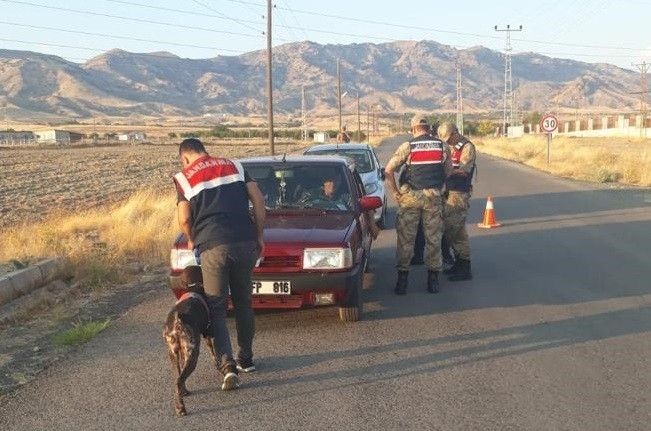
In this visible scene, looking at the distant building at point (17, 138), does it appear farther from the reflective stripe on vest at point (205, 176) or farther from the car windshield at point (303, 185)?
the reflective stripe on vest at point (205, 176)

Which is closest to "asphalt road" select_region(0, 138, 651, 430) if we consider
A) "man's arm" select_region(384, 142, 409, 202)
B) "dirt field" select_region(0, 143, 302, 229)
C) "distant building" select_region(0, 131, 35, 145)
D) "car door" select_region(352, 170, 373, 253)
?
"car door" select_region(352, 170, 373, 253)

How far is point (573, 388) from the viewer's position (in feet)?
17.9

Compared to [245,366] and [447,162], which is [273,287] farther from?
[447,162]

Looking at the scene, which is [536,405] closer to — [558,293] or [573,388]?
[573,388]

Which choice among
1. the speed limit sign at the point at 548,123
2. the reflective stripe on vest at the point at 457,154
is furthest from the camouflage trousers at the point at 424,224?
the speed limit sign at the point at 548,123

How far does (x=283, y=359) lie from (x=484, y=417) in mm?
1950

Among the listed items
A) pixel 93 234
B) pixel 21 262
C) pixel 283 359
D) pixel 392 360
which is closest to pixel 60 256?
pixel 21 262

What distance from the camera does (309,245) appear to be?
7113 millimetres

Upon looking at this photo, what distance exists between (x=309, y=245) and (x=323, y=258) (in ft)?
0.56

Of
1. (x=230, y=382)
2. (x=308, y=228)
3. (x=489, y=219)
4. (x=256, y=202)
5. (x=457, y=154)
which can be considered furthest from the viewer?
(x=489, y=219)

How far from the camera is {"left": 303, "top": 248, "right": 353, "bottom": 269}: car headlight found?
23.2ft

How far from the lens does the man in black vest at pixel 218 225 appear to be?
18.6 ft

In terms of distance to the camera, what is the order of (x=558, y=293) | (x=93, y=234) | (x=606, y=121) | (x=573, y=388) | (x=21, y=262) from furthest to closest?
(x=606, y=121), (x=93, y=234), (x=21, y=262), (x=558, y=293), (x=573, y=388)

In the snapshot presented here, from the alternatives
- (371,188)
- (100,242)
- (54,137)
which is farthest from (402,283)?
(54,137)
